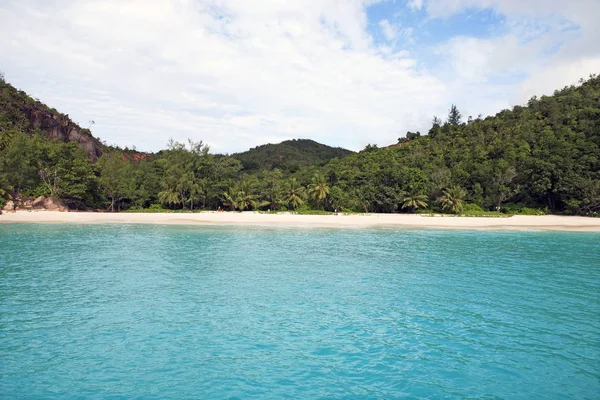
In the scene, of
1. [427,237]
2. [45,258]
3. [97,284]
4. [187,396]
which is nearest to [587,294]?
[187,396]

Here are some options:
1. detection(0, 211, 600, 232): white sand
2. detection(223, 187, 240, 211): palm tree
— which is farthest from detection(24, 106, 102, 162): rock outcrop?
detection(223, 187, 240, 211): palm tree

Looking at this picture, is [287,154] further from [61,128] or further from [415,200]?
[415,200]

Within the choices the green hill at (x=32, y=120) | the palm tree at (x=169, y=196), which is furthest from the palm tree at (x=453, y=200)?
the green hill at (x=32, y=120)

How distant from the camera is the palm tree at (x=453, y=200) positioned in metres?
50.9

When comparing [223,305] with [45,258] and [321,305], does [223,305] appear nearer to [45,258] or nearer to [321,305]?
[321,305]

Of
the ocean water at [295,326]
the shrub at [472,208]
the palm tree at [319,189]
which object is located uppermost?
the palm tree at [319,189]

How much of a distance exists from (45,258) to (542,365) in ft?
74.8

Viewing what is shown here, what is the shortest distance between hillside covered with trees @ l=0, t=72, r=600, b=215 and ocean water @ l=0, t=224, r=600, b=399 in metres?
32.6

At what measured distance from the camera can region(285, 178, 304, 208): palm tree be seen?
58.0 meters

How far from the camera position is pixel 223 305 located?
12789mm

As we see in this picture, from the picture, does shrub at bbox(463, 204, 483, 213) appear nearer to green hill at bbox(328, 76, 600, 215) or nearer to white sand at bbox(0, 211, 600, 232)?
green hill at bbox(328, 76, 600, 215)

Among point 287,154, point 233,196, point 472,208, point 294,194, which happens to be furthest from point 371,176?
point 287,154

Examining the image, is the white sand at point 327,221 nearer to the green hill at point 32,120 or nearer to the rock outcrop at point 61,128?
the green hill at point 32,120

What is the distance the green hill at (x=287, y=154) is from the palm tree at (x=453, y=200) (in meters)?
52.6
